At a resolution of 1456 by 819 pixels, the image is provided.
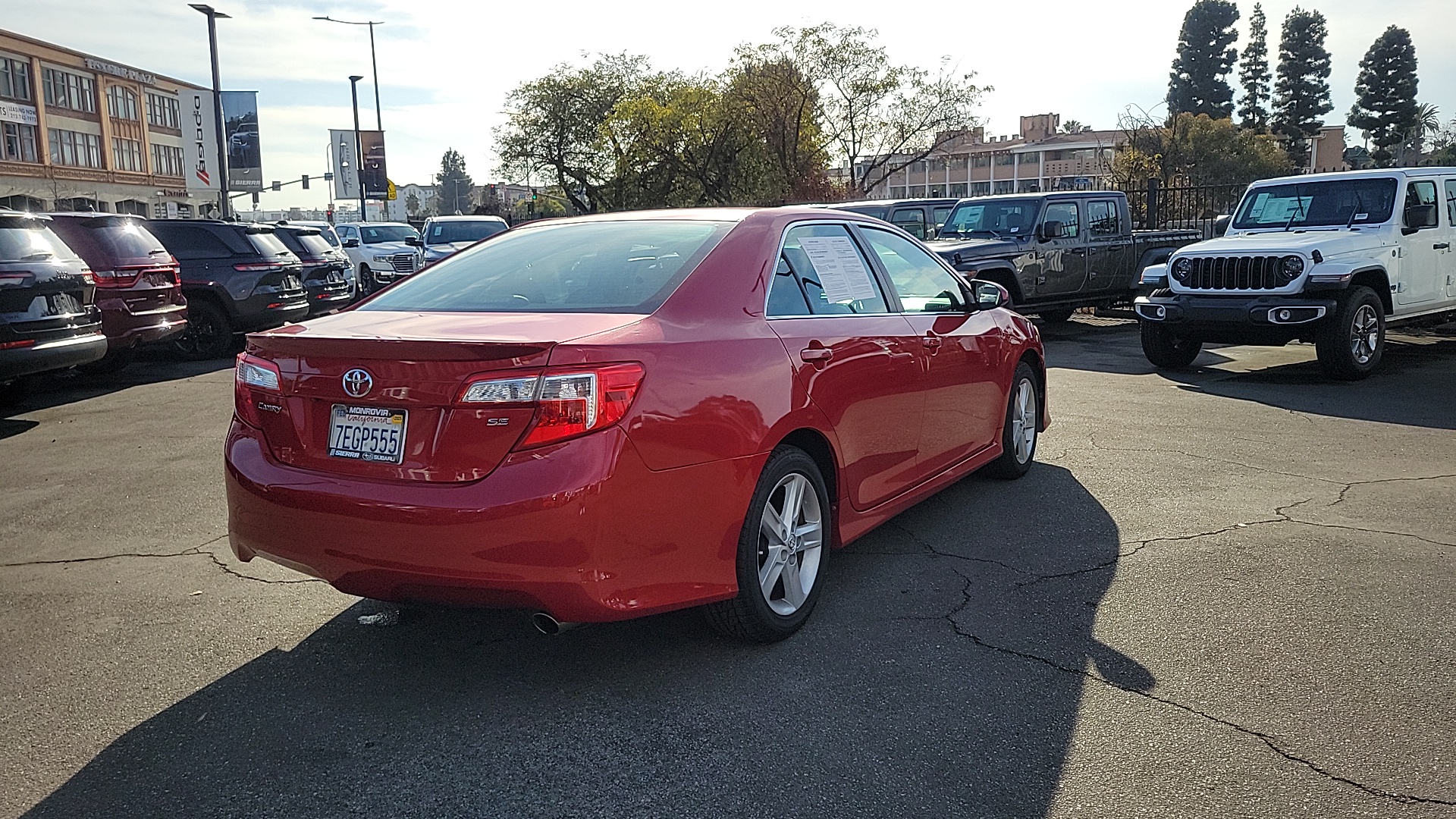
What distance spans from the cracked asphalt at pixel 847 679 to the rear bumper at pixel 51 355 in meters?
2.99

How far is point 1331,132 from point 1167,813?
9856cm

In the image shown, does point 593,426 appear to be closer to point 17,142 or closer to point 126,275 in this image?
point 126,275

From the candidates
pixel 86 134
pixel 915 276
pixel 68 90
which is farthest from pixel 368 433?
pixel 86 134

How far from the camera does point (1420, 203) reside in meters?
11.2

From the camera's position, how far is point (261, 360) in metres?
3.70

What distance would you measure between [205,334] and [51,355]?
5.13 meters

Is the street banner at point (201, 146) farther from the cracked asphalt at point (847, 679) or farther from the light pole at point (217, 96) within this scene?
the cracked asphalt at point (847, 679)

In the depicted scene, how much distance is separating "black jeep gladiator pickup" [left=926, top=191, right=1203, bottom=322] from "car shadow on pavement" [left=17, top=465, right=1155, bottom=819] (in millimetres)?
9909

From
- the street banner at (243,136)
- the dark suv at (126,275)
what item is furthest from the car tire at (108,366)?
the street banner at (243,136)

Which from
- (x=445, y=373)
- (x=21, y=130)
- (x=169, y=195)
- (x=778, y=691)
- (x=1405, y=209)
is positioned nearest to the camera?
(x=445, y=373)

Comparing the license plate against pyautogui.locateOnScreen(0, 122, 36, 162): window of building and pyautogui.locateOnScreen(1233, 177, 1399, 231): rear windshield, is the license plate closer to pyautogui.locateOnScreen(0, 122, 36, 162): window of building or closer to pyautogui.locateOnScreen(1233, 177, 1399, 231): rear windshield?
pyautogui.locateOnScreen(1233, 177, 1399, 231): rear windshield

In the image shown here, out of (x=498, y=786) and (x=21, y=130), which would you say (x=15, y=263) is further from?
(x=21, y=130)

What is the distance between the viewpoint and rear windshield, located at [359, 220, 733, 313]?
12.7ft

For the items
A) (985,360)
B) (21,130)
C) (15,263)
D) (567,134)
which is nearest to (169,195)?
(21,130)
